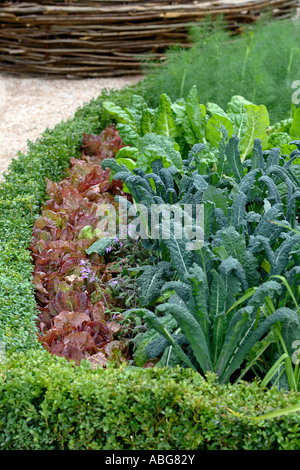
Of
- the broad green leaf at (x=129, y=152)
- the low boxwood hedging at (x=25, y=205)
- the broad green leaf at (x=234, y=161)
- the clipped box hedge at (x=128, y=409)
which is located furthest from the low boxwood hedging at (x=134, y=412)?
the broad green leaf at (x=129, y=152)

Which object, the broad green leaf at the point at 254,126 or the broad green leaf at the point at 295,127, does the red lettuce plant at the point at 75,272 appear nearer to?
the broad green leaf at the point at 254,126

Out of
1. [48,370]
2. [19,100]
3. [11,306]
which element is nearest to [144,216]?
[11,306]

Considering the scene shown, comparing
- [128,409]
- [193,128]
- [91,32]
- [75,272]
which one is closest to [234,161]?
[193,128]

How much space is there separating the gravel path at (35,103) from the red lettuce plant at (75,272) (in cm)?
104

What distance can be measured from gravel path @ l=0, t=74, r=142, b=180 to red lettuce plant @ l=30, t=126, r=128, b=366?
104 cm

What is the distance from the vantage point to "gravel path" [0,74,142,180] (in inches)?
212

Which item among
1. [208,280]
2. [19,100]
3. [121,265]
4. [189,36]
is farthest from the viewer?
[189,36]

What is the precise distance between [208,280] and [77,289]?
908 millimetres

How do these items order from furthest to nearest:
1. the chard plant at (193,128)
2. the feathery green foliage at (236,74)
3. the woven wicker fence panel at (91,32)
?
the woven wicker fence panel at (91,32) < the feathery green foliage at (236,74) < the chard plant at (193,128)

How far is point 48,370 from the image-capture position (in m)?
2.21

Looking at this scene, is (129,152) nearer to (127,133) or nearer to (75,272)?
(127,133)

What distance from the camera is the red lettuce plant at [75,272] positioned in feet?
8.90

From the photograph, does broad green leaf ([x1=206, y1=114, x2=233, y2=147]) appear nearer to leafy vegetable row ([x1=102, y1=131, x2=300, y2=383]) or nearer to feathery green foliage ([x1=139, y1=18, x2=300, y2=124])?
leafy vegetable row ([x1=102, y1=131, x2=300, y2=383])

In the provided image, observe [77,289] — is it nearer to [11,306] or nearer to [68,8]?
[11,306]
